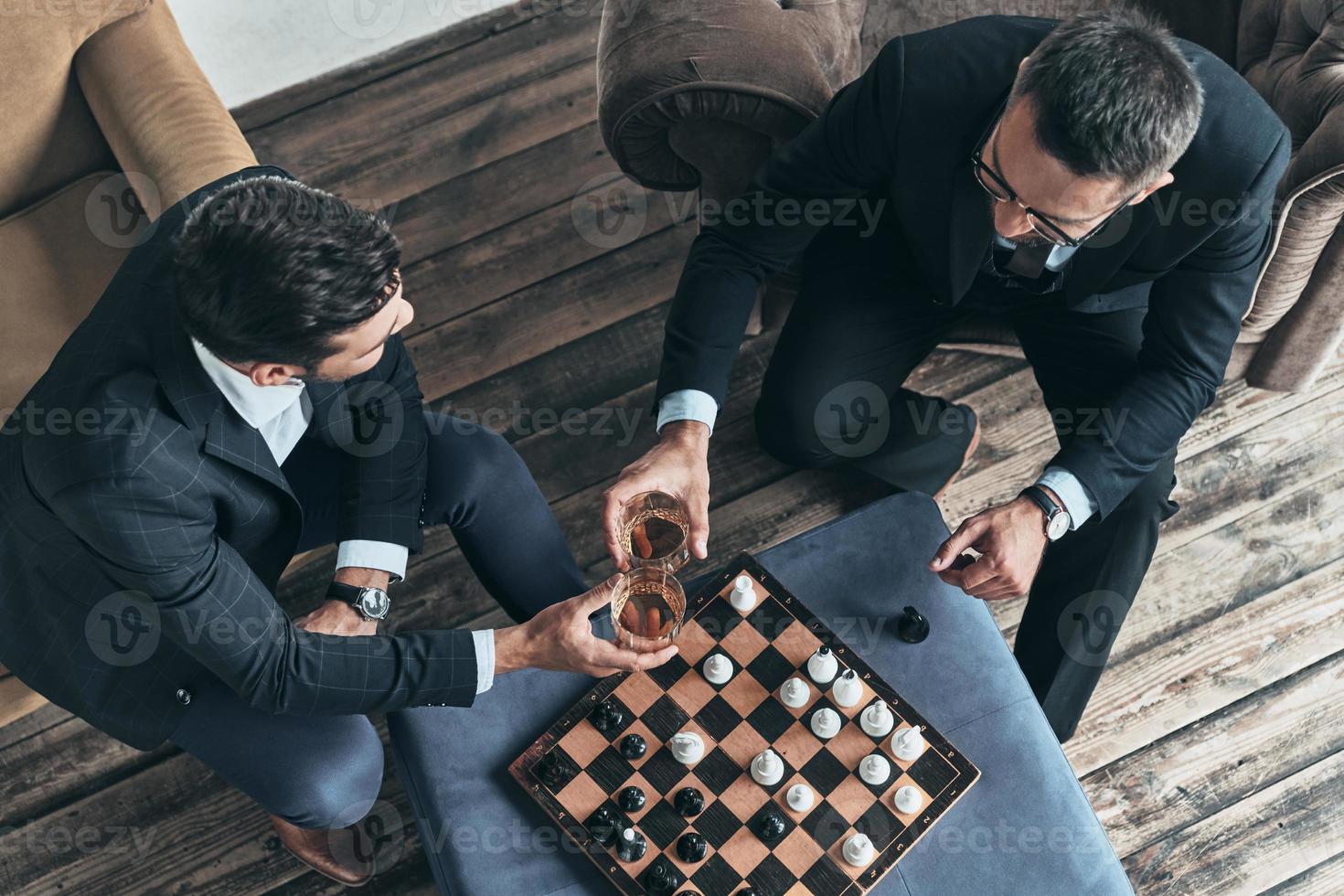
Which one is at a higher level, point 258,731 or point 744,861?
point 258,731

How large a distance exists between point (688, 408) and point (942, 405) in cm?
68

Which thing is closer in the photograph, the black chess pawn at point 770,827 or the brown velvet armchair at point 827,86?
the black chess pawn at point 770,827

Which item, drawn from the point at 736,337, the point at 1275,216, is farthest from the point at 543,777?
the point at 1275,216

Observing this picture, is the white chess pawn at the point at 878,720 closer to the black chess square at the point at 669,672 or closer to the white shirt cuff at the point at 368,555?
the black chess square at the point at 669,672

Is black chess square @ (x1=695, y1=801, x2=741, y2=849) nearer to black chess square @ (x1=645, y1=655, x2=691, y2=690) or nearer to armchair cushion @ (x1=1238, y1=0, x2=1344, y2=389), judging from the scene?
black chess square @ (x1=645, y1=655, x2=691, y2=690)

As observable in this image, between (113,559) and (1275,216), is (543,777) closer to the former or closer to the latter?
(113,559)

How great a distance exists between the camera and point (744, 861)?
5.18 feet

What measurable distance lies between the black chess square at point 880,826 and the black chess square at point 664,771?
255 millimetres

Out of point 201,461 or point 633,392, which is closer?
point 201,461

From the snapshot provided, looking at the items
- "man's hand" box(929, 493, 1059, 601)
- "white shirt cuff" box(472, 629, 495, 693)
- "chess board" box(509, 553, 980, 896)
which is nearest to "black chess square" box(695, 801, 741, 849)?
"chess board" box(509, 553, 980, 896)

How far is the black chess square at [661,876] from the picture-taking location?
1.55 m

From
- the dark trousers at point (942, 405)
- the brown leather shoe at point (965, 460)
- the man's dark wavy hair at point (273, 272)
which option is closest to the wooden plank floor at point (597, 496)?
the brown leather shoe at point (965, 460)

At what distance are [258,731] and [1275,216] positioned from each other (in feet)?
6.09

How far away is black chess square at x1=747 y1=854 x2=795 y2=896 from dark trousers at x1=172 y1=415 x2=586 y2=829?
0.58 meters
